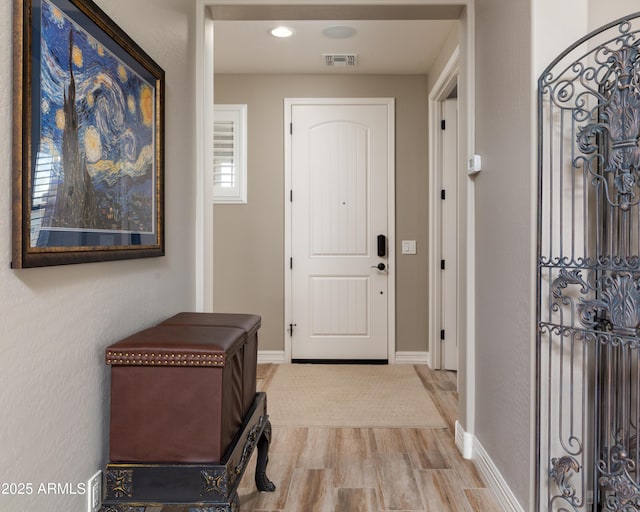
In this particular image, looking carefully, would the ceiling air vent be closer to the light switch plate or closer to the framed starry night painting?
the light switch plate

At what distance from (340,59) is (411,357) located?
2597mm

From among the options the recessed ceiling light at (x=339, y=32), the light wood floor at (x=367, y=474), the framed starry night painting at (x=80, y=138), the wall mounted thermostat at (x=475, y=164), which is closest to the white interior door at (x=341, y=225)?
the recessed ceiling light at (x=339, y=32)

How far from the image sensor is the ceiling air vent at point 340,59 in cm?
382

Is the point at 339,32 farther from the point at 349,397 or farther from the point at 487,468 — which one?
the point at 487,468

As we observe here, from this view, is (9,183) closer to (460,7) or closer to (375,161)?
(460,7)

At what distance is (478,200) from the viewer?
2.35 metres

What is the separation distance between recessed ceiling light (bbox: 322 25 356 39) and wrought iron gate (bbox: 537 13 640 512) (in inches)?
78.6

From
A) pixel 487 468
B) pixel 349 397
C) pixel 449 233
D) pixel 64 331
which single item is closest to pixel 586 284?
pixel 487 468

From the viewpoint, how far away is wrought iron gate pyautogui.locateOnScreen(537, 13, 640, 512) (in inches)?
58.3

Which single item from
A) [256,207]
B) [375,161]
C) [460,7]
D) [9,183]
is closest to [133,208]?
[9,183]

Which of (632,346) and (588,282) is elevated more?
(588,282)

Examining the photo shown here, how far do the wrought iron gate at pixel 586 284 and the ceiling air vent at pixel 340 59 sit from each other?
2.41 meters

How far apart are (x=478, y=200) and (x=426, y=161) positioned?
1.98m

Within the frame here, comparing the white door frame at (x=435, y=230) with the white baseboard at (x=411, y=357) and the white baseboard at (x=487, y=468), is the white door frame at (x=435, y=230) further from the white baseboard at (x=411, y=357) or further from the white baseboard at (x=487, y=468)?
the white baseboard at (x=487, y=468)
